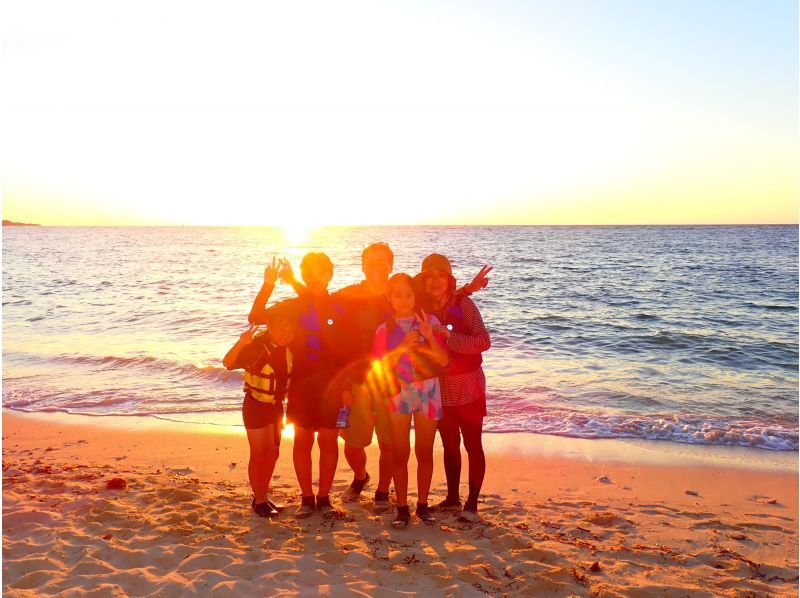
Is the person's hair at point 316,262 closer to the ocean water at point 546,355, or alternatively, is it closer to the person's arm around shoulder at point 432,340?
the person's arm around shoulder at point 432,340

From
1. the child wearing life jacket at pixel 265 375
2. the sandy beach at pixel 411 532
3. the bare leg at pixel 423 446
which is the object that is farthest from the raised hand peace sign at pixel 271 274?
the sandy beach at pixel 411 532

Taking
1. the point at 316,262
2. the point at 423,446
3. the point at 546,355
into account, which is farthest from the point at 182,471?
the point at 546,355

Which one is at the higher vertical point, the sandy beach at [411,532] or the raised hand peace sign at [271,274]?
the raised hand peace sign at [271,274]

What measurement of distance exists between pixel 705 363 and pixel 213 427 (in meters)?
9.75

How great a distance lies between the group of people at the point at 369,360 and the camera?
4.45 metres

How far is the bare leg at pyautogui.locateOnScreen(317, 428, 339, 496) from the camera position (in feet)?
15.9

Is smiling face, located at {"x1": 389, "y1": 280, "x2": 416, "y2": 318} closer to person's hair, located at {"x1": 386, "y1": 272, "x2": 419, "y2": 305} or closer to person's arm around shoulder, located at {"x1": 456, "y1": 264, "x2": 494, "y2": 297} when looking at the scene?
person's hair, located at {"x1": 386, "y1": 272, "x2": 419, "y2": 305}

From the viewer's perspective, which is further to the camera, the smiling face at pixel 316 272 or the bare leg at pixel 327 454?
the bare leg at pixel 327 454

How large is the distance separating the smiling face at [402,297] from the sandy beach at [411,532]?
1698 millimetres

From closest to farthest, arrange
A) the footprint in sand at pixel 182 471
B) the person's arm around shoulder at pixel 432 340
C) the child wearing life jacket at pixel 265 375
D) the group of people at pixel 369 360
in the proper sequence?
the person's arm around shoulder at pixel 432 340 < the group of people at pixel 369 360 < the child wearing life jacket at pixel 265 375 < the footprint in sand at pixel 182 471

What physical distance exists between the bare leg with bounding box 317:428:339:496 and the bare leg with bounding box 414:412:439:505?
26.8 inches

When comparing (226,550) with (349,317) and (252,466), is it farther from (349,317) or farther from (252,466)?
(349,317)

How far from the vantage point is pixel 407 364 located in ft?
14.6

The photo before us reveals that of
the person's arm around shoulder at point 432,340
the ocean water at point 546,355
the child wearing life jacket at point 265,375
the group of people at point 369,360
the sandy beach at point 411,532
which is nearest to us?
the sandy beach at point 411,532
